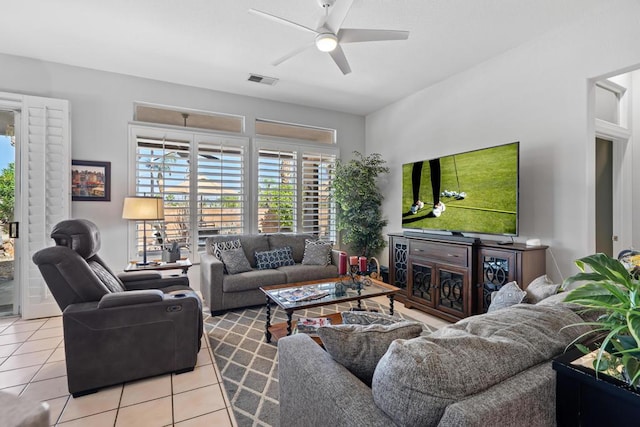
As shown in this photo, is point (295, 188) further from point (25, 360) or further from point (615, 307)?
point (615, 307)

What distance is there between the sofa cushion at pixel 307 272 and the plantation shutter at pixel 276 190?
998 mm

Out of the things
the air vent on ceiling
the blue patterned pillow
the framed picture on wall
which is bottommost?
the blue patterned pillow

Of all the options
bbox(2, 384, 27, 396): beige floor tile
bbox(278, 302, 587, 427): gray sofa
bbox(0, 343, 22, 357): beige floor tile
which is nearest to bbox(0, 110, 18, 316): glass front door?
bbox(0, 343, 22, 357): beige floor tile

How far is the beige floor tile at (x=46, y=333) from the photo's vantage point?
118 inches

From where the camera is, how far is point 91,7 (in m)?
2.64

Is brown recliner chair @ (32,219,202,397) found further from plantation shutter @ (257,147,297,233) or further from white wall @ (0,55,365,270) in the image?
plantation shutter @ (257,147,297,233)

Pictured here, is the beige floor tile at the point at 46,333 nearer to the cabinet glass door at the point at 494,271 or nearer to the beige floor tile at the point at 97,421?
the beige floor tile at the point at 97,421

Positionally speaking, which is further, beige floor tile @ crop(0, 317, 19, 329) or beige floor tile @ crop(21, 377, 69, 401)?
beige floor tile @ crop(0, 317, 19, 329)

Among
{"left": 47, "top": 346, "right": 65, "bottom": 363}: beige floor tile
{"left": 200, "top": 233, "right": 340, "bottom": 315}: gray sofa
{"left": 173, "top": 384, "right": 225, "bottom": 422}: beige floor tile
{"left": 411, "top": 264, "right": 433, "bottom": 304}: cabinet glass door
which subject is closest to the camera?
{"left": 173, "top": 384, "right": 225, "bottom": 422}: beige floor tile

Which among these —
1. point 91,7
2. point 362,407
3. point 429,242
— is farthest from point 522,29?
point 91,7

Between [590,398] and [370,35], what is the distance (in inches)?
99.3

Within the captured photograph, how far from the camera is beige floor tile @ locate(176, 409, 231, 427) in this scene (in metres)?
1.81

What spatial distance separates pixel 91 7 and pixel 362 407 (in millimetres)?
3571

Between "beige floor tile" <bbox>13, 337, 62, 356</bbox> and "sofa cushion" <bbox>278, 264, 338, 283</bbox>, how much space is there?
2.29 m
